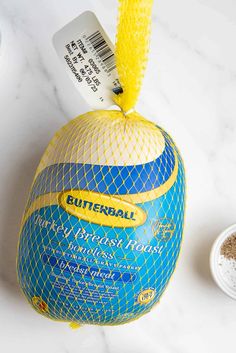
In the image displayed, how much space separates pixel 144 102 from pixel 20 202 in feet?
1.13

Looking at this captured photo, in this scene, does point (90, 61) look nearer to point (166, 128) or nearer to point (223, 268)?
point (166, 128)

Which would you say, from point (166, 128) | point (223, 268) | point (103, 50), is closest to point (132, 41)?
point (103, 50)

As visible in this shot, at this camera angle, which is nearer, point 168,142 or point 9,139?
point 168,142

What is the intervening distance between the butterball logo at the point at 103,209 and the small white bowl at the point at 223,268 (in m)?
0.31

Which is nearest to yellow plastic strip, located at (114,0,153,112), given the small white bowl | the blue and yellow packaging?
the blue and yellow packaging

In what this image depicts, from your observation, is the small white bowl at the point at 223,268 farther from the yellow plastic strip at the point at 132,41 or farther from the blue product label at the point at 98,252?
the yellow plastic strip at the point at 132,41

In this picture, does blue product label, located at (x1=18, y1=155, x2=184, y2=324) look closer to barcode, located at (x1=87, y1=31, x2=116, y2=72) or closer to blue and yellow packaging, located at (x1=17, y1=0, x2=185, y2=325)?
blue and yellow packaging, located at (x1=17, y1=0, x2=185, y2=325)

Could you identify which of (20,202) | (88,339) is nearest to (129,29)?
(20,202)

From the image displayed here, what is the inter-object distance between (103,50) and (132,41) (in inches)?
3.0

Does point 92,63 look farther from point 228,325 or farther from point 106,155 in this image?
point 228,325

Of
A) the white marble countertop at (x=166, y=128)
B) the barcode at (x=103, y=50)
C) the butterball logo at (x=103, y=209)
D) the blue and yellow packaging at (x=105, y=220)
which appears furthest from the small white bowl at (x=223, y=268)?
the barcode at (x=103, y=50)

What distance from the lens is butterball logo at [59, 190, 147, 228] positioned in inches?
37.1

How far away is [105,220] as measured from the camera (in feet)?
3.09

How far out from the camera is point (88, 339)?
1227mm
